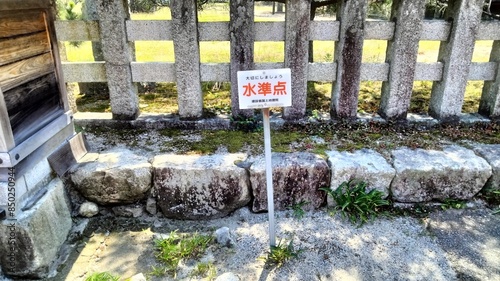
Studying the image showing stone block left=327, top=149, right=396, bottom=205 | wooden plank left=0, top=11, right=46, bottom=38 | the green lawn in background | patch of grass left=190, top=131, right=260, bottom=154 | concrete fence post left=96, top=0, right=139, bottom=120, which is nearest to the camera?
wooden plank left=0, top=11, right=46, bottom=38

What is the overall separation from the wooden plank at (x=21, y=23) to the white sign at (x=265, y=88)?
1.86 metres

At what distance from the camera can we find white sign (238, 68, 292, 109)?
9.12 ft

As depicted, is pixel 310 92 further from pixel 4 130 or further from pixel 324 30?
pixel 4 130

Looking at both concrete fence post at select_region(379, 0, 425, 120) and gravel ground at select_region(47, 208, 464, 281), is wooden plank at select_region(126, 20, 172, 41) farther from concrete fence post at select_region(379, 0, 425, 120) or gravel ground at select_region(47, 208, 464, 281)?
concrete fence post at select_region(379, 0, 425, 120)

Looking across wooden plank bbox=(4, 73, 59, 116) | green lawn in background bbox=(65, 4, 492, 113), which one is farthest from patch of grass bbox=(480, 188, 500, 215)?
wooden plank bbox=(4, 73, 59, 116)

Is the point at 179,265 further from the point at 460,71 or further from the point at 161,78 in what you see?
the point at 460,71

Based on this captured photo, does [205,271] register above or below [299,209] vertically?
below

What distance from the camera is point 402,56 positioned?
4.33m

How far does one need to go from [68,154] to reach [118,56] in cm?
131

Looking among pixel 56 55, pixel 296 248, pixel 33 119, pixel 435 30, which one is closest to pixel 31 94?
pixel 33 119

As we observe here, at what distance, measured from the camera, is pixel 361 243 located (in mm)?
3361

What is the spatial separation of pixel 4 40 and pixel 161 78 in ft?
5.95

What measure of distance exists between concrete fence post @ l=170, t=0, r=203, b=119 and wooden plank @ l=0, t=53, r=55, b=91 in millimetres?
1335

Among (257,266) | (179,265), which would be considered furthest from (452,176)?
(179,265)
